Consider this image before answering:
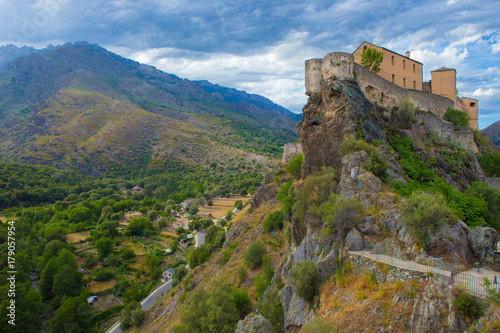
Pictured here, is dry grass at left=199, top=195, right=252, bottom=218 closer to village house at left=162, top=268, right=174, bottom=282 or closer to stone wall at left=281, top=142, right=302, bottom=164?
village house at left=162, top=268, right=174, bottom=282

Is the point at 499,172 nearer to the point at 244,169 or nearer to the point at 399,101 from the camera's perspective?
the point at 399,101

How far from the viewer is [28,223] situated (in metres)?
61.8

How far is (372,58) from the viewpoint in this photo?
98.0 ft

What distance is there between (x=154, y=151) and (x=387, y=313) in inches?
5145

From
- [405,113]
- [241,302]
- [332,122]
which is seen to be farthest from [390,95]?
[241,302]

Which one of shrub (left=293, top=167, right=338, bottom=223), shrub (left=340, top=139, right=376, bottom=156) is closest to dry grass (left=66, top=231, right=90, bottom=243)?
shrub (left=293, top=167, right=338, bottom=223)

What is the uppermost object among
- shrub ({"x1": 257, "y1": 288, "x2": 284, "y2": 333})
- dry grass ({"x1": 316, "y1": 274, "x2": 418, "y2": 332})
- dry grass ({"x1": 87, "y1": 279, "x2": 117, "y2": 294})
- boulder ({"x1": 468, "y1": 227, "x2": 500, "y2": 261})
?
boulder ({"x1": 468, "y1": 227, "x2": 500, "y2": 261})

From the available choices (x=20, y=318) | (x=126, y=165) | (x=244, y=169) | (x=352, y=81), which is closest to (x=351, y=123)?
(x=352, y=81)

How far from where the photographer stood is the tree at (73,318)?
32031 mm

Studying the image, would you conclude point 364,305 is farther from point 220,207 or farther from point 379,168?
point 220,207

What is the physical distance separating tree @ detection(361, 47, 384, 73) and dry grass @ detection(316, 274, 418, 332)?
24495 millimetres

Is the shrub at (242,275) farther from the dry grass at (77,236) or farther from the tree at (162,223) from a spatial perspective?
the dry grass at (77,236)

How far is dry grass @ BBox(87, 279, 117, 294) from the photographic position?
43.2 metres

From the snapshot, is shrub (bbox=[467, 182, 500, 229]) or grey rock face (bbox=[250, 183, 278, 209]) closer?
shrub (bbox=[467, 182, 500, 229])
